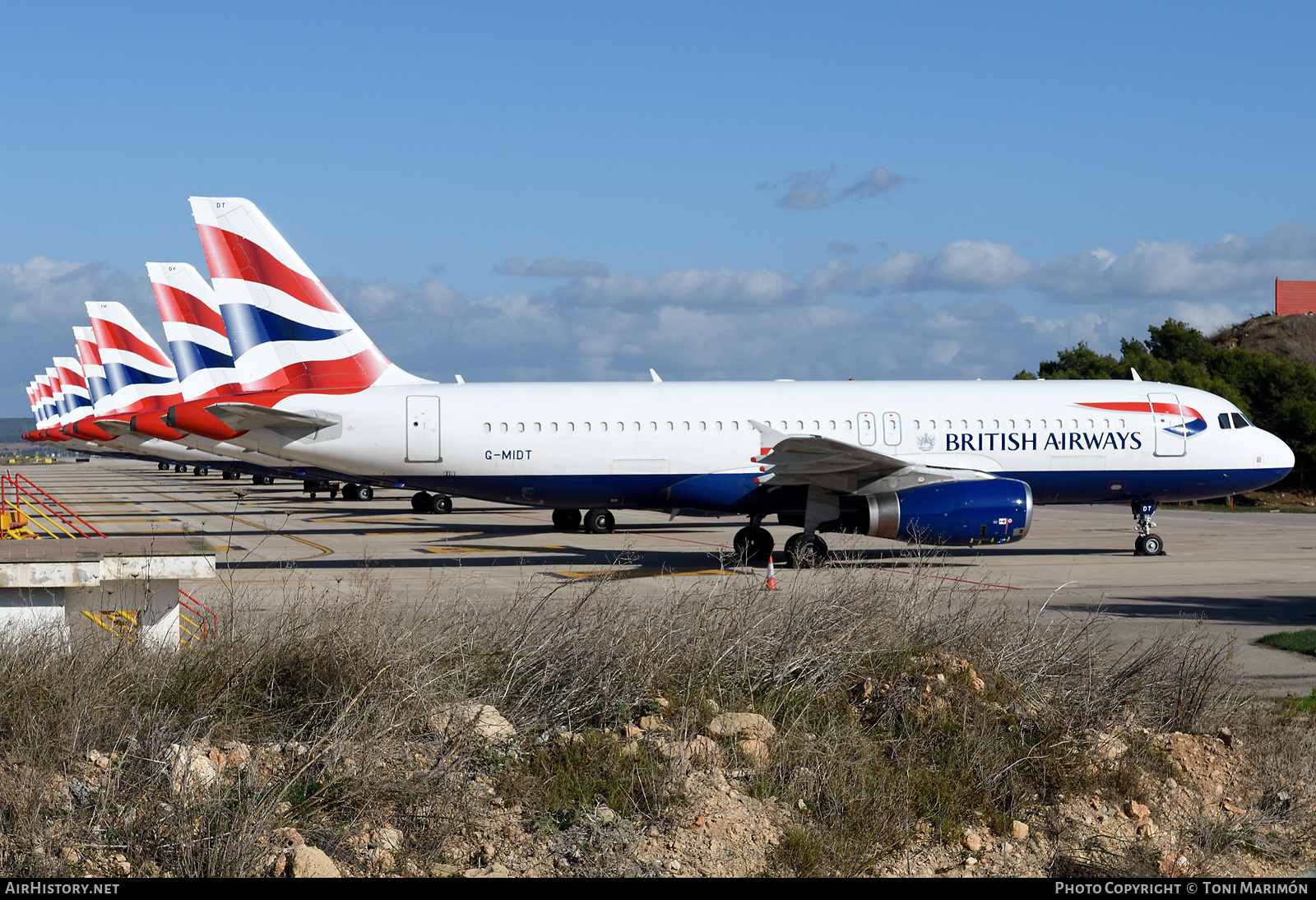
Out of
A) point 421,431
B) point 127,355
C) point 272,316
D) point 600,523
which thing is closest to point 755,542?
point 421,431

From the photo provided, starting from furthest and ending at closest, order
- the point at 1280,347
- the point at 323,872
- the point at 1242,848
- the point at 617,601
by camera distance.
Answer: the point at 1280,347 < the point at 617,601 < the point at 1242,848 < the point at 323,872

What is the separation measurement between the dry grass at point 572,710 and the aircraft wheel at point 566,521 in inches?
902

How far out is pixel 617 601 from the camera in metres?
9.91

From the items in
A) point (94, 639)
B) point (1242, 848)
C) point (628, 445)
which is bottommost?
point (1242, 848)

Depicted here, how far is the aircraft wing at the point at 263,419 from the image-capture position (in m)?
23.2

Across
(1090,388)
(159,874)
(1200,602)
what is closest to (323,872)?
(159,874)

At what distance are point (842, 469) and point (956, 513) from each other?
7.74 ft

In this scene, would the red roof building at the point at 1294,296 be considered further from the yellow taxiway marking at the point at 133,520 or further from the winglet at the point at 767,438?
the yellow taxiway marking at the point at 133,520

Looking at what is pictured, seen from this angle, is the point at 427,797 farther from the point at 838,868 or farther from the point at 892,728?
the point at 892,728

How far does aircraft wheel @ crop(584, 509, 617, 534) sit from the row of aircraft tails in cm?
658

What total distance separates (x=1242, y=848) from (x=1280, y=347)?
80.7m

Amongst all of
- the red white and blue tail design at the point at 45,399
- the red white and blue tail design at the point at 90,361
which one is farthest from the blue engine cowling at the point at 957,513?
the red white and blue tail design at the point at 45,399

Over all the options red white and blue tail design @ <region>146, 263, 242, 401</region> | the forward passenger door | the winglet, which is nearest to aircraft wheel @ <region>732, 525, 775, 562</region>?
the winglet

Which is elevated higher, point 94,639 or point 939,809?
point 94,639
